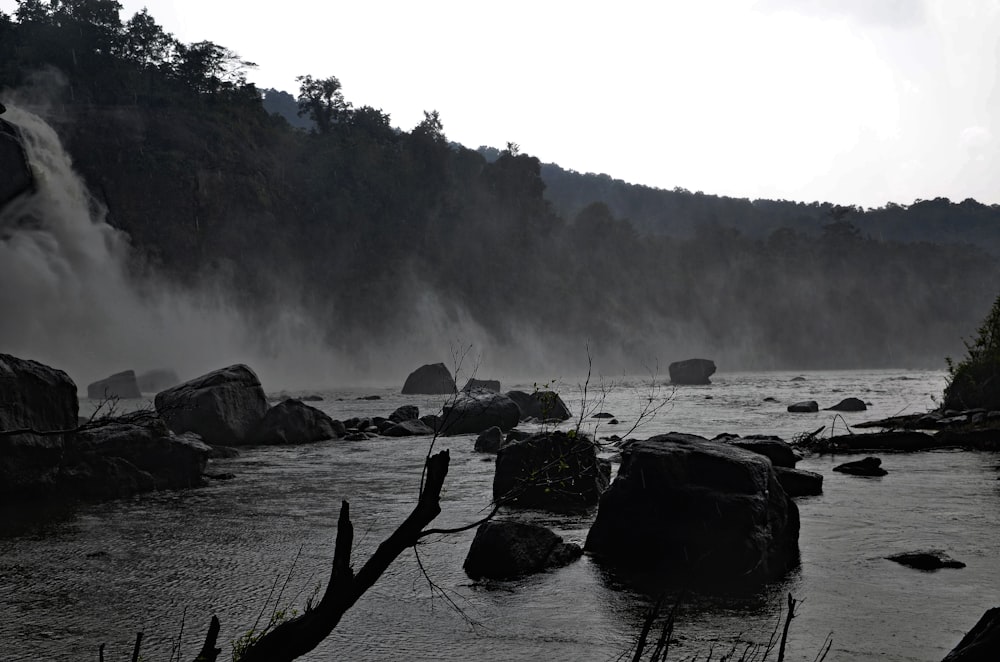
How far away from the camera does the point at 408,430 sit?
24016 mm

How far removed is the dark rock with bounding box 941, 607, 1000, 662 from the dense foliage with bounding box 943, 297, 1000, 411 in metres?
22.4

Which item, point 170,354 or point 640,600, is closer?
point 640,600

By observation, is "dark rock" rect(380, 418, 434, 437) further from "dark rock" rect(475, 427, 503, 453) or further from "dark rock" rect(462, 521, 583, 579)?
"dark rock" rect(462, 521, 583, 579)

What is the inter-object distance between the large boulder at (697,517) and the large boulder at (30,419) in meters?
9.14

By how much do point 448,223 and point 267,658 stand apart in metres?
94.3

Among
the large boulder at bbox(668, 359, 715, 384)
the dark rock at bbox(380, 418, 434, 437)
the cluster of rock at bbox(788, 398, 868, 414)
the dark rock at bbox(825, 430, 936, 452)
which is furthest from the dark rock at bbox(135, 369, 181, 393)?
the dark rock at bbox(825, 430, 936, 452)

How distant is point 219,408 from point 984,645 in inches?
801

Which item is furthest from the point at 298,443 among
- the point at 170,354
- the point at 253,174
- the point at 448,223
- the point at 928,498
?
the point at 448,223

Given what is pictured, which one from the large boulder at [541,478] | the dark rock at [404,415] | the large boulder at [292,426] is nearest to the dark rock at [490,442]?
the large boulder at [292,426]

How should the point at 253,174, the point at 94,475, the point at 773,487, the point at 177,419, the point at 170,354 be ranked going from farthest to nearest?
the point at 253,174, the point at 170,354, the point at 177,419, the point at 94,475, the point at 773,487

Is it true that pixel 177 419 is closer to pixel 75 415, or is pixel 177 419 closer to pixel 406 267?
pixel 75 415

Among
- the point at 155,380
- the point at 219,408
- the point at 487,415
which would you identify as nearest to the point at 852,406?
the point at 487,415

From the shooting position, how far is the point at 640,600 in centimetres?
711

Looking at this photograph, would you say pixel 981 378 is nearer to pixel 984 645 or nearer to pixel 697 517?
pixel 697 517
